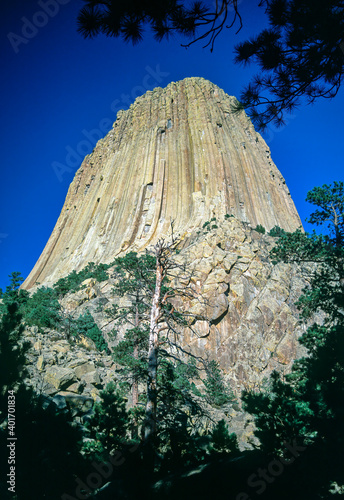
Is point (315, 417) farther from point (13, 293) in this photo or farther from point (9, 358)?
point (13, 293)

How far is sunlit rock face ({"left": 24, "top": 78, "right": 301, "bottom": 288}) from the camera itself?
4100cm

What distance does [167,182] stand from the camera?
4538 cm

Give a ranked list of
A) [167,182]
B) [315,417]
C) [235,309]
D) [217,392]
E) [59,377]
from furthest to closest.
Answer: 1. [167,182]
2. [235,309]
3. [217,392]
4. [59,377]
5. [315,417]

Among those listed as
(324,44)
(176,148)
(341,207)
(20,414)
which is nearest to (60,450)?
(20,414)

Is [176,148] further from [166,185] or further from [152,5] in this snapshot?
[152,5]

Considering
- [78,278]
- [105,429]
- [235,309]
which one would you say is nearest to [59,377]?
[105,429]

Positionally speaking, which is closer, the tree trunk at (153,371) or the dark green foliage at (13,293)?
the tree trunk at (153,371)

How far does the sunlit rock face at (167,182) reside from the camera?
41000 millimetres

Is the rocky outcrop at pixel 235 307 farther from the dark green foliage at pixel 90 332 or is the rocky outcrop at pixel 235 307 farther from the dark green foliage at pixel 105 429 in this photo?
the dark green foliage at pixel 105 429

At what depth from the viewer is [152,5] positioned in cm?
477

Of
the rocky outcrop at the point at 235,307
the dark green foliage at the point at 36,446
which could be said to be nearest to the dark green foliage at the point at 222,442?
the dark green foliage at the point at 36,446

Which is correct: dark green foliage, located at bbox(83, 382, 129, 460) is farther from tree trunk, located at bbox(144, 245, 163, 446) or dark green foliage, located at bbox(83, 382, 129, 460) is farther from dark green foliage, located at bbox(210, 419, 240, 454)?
dark green foliage, located at bbox(210, 419, 240, 454)
